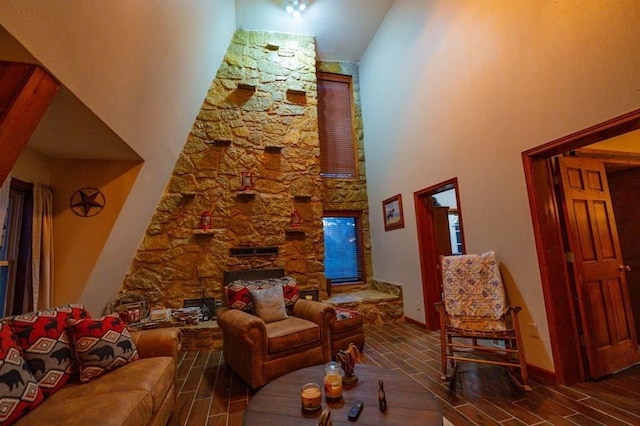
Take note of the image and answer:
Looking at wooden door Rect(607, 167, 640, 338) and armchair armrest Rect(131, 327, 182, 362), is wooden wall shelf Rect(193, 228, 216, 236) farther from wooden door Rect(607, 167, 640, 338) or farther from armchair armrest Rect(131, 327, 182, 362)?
wooden door Rect(607, 167, 640, 338)

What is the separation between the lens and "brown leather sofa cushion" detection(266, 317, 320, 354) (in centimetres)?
255

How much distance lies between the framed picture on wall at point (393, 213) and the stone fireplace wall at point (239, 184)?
1133 millimetres

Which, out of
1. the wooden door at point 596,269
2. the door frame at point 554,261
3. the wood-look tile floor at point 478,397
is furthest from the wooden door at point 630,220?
the door frame at point 554,261

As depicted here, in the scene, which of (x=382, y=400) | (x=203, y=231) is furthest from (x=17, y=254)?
(x=382, y=400)

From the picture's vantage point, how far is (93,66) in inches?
67.3

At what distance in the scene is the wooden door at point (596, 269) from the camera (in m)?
2.47

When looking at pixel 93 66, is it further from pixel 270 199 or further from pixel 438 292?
pixel 438 292

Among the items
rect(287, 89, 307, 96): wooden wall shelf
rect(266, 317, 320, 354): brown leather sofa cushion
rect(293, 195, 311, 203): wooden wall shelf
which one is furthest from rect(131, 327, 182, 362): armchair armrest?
rect(287, 89, 307, 96): wooden wall shelf

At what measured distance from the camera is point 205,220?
4.26m

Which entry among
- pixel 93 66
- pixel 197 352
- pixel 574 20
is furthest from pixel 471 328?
pixel 93 66

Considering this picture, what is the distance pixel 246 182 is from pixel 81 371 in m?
3.10

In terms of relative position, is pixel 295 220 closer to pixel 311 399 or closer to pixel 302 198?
pixel 302 198

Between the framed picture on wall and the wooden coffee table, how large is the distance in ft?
9.97

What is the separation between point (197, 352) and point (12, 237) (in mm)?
2110
